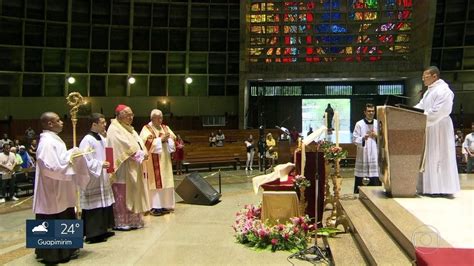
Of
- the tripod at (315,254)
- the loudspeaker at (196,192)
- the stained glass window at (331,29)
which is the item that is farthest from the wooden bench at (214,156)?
the tripod at (315,254)

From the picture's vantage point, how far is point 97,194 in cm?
565

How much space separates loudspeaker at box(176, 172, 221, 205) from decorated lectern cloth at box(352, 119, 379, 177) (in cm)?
257

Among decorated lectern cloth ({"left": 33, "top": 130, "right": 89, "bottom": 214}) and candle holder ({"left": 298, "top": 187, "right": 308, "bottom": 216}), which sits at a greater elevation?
decorated lectern cloth ({"left": 33, "top": 130, "right": 89, "bottom": 214})

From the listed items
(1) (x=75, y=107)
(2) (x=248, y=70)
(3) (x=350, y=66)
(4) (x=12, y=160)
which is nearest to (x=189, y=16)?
(2) (x=248, y=70)

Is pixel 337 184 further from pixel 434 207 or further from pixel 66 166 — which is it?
pixel 66 166

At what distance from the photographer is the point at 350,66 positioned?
63.5 ft

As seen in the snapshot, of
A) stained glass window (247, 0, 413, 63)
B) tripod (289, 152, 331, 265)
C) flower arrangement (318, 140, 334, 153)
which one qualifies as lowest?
tripod (289, 152, 331, 265)

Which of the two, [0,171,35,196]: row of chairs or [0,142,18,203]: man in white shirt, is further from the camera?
[0,171,35,196]: row of chairs

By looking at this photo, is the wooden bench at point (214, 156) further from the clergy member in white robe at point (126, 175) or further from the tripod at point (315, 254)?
the tripod at point (315, 254)

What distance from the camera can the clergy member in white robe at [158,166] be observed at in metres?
7.45

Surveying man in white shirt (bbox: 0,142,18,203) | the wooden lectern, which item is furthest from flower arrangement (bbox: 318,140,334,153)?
man in white shirt (bbox: 0,142,18,203)

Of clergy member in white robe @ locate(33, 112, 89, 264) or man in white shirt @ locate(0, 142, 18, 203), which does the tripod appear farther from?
man in white shirt @ locate(0, 142, 18, 203)
